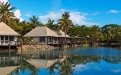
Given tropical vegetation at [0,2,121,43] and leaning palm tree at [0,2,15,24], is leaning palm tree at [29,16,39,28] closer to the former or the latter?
tropical vegetation at [0,2,121,43]

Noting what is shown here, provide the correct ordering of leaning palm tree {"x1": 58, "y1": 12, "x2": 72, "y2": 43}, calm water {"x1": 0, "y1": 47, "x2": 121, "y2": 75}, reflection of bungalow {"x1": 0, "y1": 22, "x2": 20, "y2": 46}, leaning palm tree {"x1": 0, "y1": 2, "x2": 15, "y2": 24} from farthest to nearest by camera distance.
→ leaning palm tree {"x1": 58, "y1": 12, "x2": 72, "y2": 43} < leaning palm tree {"x1": 0, "y1": 2, "x2": 15, "y2": 24} < reflection of bungalow {"x1": 0, "y1": 22, "x2": 20, "y2": 46} < calm water {"x1": 0, "y1": 47, "x2": 121, "y2": 75}

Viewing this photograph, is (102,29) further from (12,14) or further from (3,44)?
(3,44)

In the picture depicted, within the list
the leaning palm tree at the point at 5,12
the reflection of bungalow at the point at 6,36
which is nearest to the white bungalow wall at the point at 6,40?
the reflection of bungalow at the point at 6,36

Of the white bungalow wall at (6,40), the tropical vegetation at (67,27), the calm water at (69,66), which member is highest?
→ the tropical vegetation at (67,27)

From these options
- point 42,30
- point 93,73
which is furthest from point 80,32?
point 93,73

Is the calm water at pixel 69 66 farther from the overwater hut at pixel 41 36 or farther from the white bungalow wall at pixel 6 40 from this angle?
the overwater hut at pixel 41 36

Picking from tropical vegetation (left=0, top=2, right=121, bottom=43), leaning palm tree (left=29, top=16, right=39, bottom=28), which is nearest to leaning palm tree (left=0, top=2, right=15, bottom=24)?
tropical vegetation (left=0, top=2, right=121, bottom=43)

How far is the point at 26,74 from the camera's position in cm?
1627

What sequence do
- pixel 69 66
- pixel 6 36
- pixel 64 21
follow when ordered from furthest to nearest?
pixel 64 21 → pixel 6 36 → pixel 69 66

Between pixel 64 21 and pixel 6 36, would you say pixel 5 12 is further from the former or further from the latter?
pixel 64 21

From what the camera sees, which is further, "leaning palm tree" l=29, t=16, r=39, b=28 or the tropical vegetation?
"leaning palm tree" l=29, t=16, r=39, b=28

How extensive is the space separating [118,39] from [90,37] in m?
13.1

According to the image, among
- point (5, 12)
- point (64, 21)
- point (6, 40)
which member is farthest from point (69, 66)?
point (64, 21)

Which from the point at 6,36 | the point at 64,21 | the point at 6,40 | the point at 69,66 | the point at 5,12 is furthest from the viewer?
the point at 64,21
